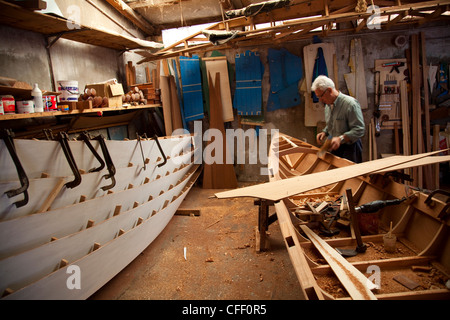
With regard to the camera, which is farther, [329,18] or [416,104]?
[416,104]

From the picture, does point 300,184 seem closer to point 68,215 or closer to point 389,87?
point 68,215

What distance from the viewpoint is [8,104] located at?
2.63m

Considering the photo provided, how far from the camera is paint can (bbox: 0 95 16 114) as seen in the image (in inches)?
103

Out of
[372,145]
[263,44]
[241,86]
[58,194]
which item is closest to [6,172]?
[58,194]

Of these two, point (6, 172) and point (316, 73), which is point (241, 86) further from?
point (6, 172)

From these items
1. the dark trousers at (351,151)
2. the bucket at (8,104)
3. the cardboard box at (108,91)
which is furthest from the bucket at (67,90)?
the dark trousers at (351,151)

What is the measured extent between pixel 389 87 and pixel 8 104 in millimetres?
6499

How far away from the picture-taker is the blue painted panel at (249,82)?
253 inches

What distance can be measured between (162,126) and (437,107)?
6.04 metres

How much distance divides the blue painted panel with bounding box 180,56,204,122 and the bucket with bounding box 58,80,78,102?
3.07 metres

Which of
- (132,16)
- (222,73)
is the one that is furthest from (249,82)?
(132,16)

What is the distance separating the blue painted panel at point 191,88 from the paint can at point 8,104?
13.3ft

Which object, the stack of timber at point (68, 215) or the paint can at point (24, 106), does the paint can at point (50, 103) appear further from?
the stack of timber at point (68, 215)

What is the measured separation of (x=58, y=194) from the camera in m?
2.39
